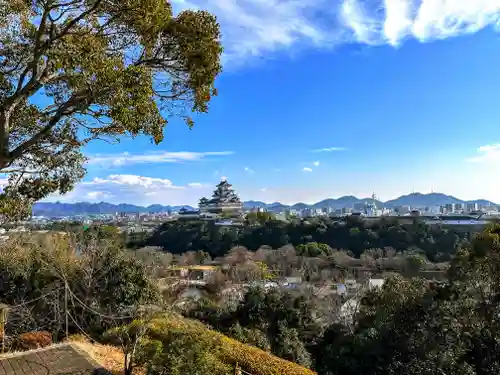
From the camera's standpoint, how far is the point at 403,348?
6.38 meters

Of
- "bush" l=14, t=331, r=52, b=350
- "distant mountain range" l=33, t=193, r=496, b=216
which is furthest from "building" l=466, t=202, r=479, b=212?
"bush" l=14, t=331, r=52, b=350

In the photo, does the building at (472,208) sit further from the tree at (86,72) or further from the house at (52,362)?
the tree at (86,72)

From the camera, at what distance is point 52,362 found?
5.43 m

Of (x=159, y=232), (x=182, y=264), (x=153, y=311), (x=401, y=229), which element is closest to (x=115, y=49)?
(x=153, y=311)

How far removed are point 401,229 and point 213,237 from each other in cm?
1540

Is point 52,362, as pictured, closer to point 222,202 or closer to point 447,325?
point 447,325

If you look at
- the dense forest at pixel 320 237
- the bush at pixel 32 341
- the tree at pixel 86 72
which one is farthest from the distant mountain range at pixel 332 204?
the tree at pixel 86 72

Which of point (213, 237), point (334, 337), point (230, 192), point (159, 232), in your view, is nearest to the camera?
point (334, 337)

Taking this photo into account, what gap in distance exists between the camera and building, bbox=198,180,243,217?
62.3 metres

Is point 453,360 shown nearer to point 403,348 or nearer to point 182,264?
point 403,348

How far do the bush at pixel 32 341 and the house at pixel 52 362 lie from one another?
0.63m

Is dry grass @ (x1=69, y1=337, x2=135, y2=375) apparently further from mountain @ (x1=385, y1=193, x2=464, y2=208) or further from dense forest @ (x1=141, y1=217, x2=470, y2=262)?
mountain @ (x1=385, y1=193, x2=464, y2=208)

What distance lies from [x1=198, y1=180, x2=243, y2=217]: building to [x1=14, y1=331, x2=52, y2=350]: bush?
5444 centimetres

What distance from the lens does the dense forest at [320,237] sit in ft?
95.0
